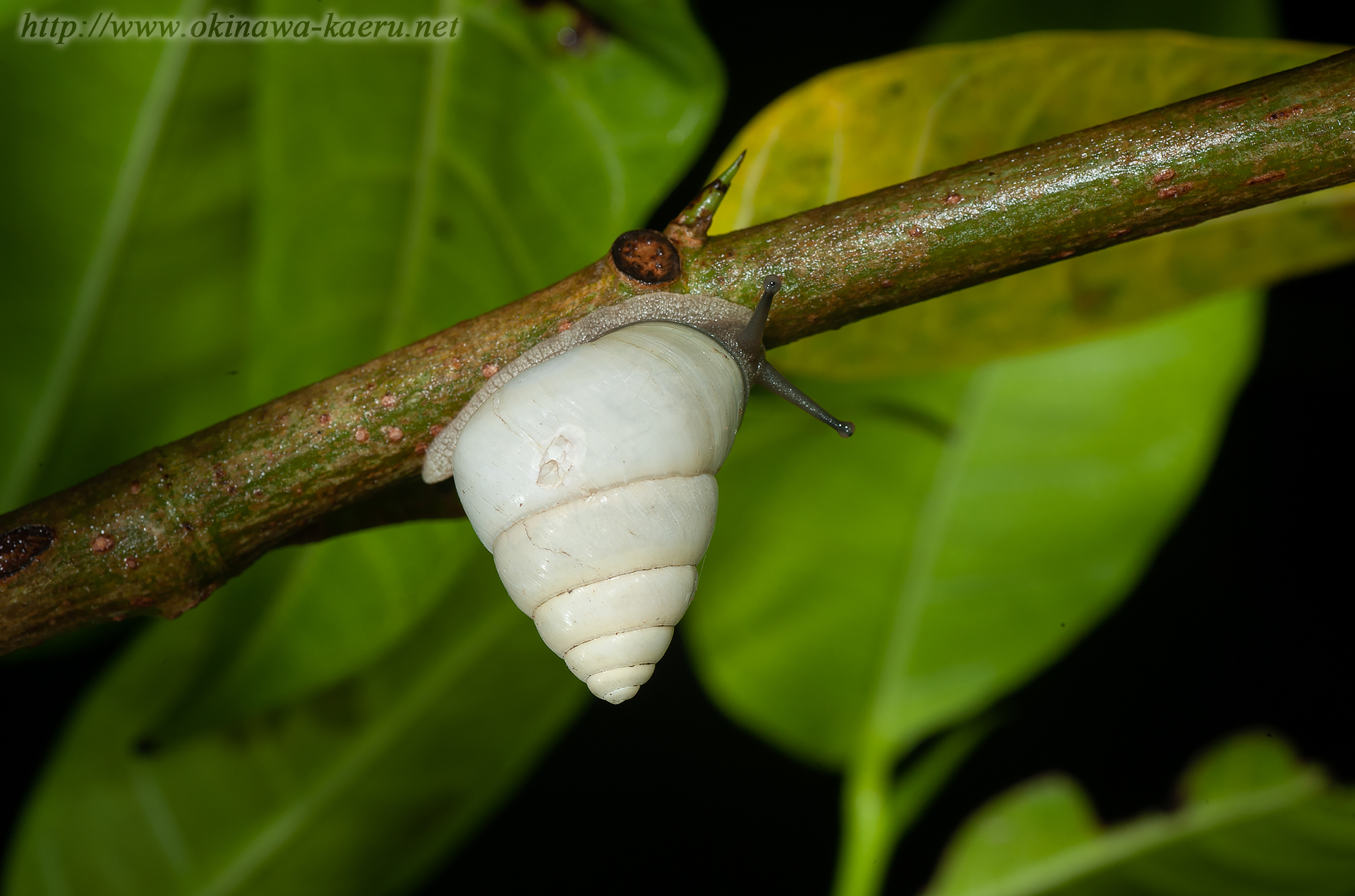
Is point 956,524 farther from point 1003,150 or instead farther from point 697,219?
point 697,219

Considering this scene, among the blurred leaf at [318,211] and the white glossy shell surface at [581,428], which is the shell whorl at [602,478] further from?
the blurred leaf at [318,211]

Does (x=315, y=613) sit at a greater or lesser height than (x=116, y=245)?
lesser

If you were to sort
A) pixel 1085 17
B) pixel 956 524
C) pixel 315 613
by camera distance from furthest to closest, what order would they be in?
pixel 956 524
pixel 1085 17
pixel 315 613

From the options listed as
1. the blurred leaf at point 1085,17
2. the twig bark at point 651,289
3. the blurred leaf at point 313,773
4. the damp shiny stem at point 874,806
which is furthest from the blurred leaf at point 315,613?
the blurred leaf at point 1085,17

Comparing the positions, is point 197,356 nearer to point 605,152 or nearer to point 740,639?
point 605,152

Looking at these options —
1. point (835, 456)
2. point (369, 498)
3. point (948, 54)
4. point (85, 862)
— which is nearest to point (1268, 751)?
point (835, 456)

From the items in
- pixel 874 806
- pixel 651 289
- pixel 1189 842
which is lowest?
pixel 1189 842

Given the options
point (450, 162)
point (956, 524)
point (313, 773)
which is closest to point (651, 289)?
point (450, 162)
